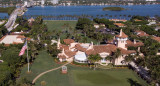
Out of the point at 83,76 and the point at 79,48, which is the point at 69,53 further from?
the point at 83,76

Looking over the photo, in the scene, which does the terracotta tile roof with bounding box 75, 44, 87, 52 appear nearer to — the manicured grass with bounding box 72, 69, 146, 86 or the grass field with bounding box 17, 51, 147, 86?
the grass field with bounding box 17, 51, 147, 86

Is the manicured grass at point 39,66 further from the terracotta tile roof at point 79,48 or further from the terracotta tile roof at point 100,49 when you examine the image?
the terracotta tile roof at point 100,49

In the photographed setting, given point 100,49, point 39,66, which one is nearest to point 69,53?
point 100,49

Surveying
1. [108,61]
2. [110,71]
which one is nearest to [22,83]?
[110,71]

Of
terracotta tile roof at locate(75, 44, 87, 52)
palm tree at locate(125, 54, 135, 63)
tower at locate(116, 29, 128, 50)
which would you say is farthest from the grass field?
tower at locate(116, 29, 128, 50)

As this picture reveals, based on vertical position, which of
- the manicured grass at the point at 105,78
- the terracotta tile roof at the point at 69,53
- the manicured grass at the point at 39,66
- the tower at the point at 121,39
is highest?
the tower at the point at 121,39

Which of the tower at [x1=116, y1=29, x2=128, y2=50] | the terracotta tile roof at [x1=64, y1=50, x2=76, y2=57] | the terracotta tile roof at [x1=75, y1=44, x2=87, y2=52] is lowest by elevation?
the terracotta tile roof at [x1=64, y1=50, x2=76, y2=57]

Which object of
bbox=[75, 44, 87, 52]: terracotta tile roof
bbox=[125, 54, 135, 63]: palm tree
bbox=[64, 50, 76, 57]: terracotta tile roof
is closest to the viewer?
bbox=[125, 54, 135, 63]: palm tree

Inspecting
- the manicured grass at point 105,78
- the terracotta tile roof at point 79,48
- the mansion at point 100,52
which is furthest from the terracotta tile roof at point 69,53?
the manicured grass at point 105,78
